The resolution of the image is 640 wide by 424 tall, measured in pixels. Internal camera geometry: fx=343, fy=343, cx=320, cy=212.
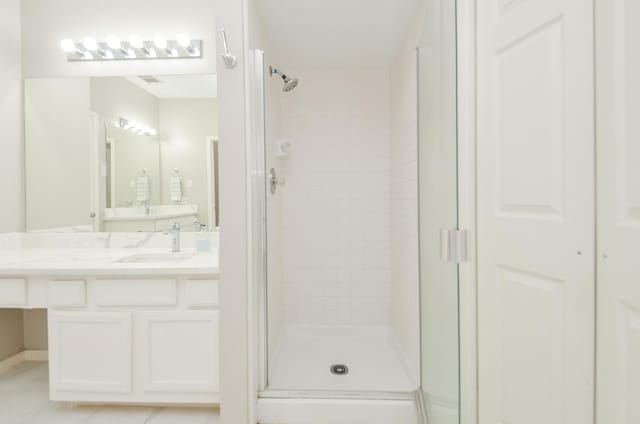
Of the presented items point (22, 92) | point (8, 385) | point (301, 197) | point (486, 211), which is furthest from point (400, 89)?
point (8, 385)

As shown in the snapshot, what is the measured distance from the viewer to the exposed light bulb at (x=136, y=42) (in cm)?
233

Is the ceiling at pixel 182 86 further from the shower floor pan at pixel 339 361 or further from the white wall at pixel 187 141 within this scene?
the shower floor pan at pixel 339 361

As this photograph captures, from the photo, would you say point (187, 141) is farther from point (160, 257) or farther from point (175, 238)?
point (160, 257)

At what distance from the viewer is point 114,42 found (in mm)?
2369

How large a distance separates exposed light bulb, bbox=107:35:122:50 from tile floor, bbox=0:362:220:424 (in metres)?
2.29

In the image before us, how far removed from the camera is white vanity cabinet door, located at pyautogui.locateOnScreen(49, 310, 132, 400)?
6.09 feet

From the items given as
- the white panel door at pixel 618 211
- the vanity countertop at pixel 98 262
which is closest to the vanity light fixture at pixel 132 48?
the vanity countertop at pixel 98 262

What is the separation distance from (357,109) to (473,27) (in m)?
1.70

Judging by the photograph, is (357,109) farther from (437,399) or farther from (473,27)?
(437,399)

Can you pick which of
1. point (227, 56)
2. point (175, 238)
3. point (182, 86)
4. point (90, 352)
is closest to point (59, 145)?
point (182, 86)

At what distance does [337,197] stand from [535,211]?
1.94 m

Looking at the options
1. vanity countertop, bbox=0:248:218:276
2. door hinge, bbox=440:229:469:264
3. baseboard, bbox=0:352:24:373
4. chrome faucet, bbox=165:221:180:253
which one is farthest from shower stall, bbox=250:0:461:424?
baseboard, bbox=0:352:24:373

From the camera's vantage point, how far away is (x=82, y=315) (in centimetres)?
187

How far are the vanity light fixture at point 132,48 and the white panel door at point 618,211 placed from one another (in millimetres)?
2269
